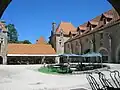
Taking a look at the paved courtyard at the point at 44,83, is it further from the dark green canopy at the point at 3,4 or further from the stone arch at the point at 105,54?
the stone arch at the point at 105,54

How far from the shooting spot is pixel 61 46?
63.7m

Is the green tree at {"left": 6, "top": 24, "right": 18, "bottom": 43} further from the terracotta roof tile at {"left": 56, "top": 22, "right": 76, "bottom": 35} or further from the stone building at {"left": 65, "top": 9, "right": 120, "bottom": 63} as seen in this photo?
the stone building at {"left": 65, "top": 9, "right": 120, "bottom": 63}

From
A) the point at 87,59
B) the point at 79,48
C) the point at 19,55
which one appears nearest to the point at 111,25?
the point at 87,59

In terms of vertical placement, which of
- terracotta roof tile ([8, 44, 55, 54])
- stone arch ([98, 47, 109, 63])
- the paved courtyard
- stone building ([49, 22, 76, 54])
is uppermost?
stone building ([49, 22, 76, 54])

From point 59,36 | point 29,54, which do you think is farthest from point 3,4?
point 59,36

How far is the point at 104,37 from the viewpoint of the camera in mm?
43250

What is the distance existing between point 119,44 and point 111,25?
404 centimetres

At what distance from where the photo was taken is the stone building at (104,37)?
39.6 metres

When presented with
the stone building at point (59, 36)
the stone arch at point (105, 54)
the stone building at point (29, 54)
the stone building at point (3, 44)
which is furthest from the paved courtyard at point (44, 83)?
the stone building at point (59, 36)

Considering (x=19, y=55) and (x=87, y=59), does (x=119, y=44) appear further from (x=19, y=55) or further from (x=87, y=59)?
(x=19, y=55)

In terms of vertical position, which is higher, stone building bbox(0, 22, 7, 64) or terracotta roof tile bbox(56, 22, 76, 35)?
terracotta roof tile bbox(56, 22, 76, 35)

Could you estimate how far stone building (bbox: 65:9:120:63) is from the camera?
39562 mm

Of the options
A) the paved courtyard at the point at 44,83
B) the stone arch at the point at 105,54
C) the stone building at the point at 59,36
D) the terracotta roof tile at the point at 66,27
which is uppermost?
the terracotta roof tile at the point at 66,27

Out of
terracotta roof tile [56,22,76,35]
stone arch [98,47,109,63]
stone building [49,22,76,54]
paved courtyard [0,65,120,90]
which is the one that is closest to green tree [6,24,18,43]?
stone building [49,22,76,54]
